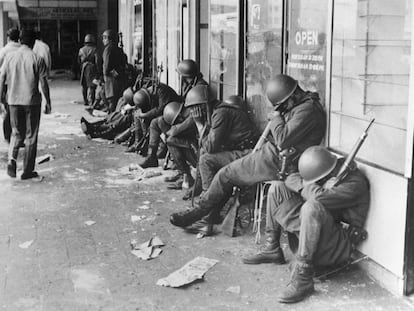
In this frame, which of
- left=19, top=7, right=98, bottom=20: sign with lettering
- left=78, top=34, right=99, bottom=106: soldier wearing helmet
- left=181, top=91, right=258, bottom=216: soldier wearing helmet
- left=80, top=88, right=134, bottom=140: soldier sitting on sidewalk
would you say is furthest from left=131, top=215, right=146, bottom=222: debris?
left=19, top=7, right=98, bottom=20: sign with lettering

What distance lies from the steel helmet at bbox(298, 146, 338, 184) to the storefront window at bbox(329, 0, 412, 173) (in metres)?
0.37

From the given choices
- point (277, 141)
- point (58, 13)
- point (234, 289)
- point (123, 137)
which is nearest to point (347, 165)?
point (277, 141)

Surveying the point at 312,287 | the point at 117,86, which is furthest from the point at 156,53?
the point at 312,287

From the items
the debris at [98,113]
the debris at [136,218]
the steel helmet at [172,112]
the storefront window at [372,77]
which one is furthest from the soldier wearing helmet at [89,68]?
the storefront window at [372,77]

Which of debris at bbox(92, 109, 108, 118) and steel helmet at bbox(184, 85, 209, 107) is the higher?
steel helmet at bbox(184, 85, 209, 107)

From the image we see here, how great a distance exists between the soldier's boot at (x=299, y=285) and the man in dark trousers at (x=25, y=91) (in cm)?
472

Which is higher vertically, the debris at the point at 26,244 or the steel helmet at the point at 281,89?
the steel helmet at the point at 281,89

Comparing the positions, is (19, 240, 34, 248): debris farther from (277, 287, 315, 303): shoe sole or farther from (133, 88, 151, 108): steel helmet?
(133, 88, 151, 108): steel helmet

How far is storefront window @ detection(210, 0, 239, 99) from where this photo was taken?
25.6ft

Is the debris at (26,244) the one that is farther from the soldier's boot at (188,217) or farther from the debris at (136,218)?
the soldier's boot at (188,217)

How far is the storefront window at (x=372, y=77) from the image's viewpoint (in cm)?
476

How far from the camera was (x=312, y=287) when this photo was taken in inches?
177

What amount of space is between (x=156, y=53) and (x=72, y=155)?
11.4 feet

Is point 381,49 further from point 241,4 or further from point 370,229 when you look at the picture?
point 241,4
